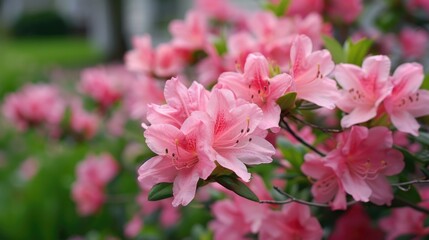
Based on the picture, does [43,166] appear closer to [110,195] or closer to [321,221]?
[110,195]

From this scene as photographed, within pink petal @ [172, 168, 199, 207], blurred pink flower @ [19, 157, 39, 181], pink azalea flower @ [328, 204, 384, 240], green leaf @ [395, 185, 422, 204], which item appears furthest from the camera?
blurred pink flower @ [19, 157, 39, 181]

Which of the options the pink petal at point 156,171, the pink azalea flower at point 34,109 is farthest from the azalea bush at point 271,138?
the pink azalea flower at point 34,109

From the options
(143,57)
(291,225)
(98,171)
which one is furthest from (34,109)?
(291,225)

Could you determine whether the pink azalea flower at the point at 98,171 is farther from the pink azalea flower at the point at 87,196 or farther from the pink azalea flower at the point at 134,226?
the pink azalea flower at the point at 134,226

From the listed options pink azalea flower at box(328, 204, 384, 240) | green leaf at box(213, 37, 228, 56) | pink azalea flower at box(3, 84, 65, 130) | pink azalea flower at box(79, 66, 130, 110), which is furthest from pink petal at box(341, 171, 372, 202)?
pink azalea flower at box(3, 84, 65, 130)

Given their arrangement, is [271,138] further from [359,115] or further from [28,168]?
[28,168]

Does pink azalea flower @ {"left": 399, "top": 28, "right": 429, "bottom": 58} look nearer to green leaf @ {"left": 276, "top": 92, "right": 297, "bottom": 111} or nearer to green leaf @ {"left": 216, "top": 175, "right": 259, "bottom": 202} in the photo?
green leaf @ {"left": 276, "top": 92, "right": 297, "bottom": 111}
